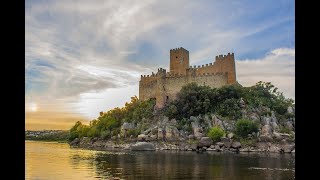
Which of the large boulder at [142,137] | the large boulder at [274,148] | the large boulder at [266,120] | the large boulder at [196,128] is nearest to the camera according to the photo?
the large boulder at [274,148]

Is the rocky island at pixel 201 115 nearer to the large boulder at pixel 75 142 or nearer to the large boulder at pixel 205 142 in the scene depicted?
the large boulder at pixel 205 142

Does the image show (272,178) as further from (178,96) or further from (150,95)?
(150,95)

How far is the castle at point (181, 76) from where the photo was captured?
75.4 metres

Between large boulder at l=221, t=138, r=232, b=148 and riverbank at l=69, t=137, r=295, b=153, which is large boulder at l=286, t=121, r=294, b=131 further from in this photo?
large boulder at l=221, t=138, r=232, b=148

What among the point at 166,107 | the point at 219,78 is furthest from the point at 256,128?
the point at 166,107

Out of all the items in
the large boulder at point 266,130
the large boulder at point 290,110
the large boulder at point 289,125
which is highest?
the large boulder at point 290,110

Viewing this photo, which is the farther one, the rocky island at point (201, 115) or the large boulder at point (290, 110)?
the large boulder at point (290, 110)

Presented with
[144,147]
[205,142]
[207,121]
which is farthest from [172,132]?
[205,142]

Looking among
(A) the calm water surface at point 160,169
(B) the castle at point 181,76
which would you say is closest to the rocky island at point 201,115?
(B) the castle at point 181,76

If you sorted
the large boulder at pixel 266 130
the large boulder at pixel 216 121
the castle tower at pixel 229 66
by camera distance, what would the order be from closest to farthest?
the large boulder at pixel 266 130 → the large boulder at pixel 216 121 → the castle tower at pixel 229 66

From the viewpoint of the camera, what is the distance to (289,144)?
57.7m

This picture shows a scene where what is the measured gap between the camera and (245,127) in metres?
63.6
